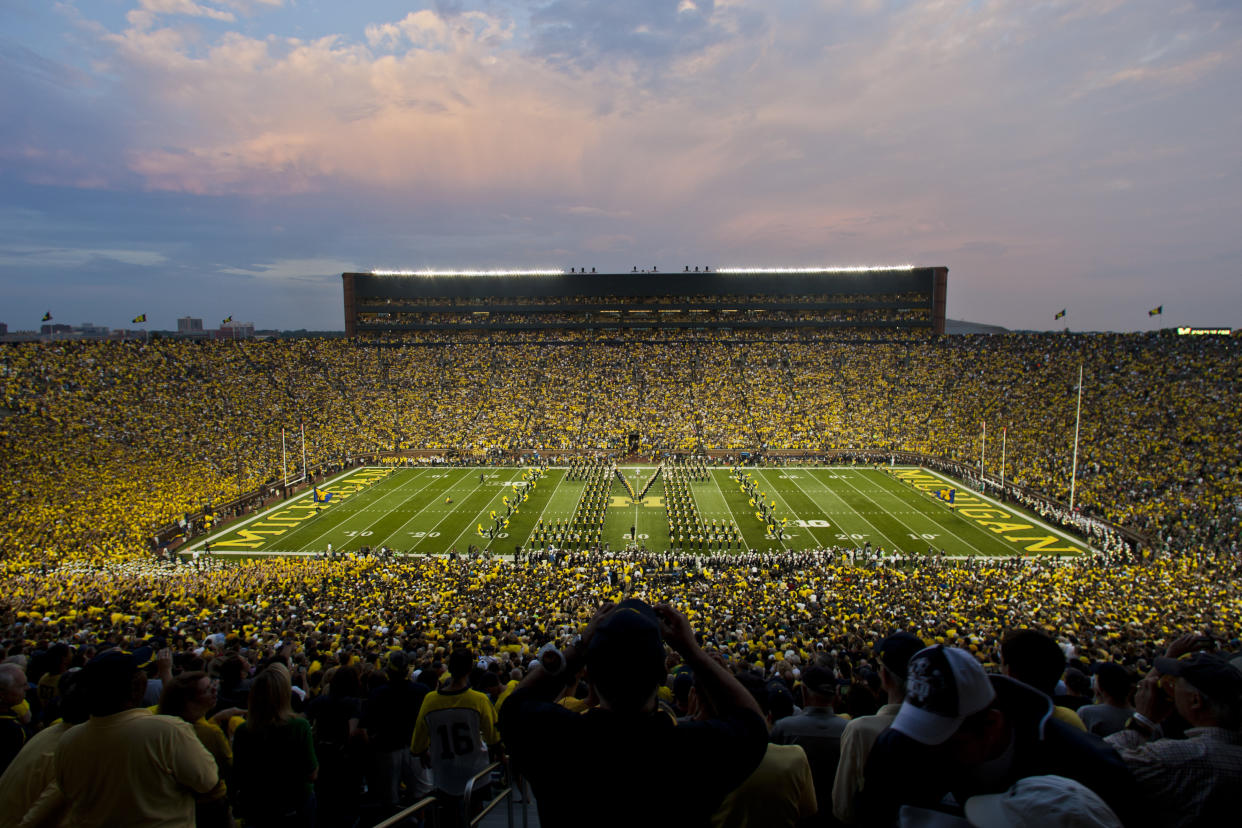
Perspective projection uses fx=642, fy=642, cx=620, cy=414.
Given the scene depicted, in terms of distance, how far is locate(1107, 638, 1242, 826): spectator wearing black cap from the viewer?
251 cm

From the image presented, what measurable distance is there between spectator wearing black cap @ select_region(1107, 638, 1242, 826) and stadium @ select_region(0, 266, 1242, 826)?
1.91m

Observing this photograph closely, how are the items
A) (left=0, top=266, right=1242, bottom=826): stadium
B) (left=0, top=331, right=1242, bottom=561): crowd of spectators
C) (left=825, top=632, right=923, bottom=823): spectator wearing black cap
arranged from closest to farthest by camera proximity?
1. (left=825, top=632, right=923, bottom=823): spectator wearing black cap
2. (left=0, top=266, right=1242, bottom=826): stadium
3. (left=0, top=331, right=1242, bottom=561): crowd of spectators

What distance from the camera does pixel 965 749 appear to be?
2033 millimetres

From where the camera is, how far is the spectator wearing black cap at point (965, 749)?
2008 mm

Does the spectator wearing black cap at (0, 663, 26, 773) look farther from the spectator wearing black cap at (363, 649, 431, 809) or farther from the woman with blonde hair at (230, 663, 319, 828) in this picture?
the spectator wearing black cap at (363, 649, 431, 809)

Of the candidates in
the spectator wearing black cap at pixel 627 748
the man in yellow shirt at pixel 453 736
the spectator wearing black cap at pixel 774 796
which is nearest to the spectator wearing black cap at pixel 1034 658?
the spectator wearing black cap at pixel 774 796

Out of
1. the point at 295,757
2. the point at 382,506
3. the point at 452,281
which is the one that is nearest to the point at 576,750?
the point at 295,757

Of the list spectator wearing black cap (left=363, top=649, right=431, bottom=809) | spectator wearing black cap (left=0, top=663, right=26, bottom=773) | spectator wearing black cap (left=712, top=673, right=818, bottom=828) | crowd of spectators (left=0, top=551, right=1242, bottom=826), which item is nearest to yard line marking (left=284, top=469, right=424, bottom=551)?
crowd of spectators (left=0, top=551, right=1242, bottom=826)

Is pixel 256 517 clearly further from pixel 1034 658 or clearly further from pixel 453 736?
A: pixel 1034 658

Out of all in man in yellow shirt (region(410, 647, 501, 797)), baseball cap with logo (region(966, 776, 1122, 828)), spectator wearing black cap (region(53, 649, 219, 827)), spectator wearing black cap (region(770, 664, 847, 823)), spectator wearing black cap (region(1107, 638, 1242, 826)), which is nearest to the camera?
baseball cap with logo (region(966, 776, 1122, 828))

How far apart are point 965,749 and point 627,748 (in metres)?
1.12

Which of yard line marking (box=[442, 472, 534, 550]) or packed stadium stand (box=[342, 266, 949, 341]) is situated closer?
yard line marking (box=[442, 472, 534, 550])

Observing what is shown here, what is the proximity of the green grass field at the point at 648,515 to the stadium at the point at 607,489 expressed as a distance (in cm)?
23

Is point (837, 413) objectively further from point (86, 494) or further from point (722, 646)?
point (86, 494)
